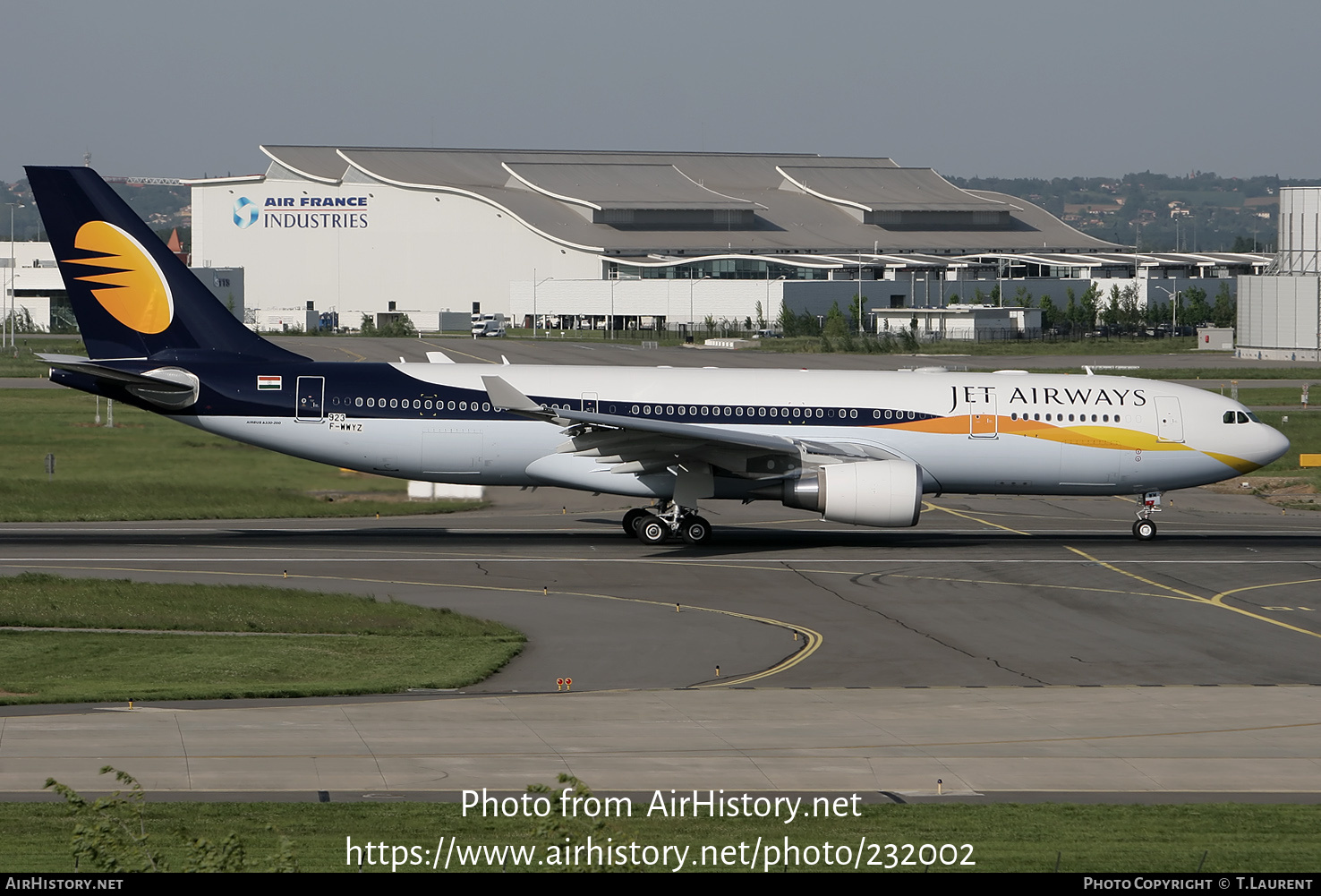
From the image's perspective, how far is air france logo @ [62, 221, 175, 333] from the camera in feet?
120

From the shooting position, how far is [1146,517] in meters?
39.0

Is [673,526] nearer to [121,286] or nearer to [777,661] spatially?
[777,661]

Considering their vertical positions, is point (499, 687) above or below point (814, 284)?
below

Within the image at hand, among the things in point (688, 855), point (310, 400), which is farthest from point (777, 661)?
point (310, 400)

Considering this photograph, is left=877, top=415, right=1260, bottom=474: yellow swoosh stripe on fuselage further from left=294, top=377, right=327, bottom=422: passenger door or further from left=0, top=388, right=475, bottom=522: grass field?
left=294, top=377, right=327, bottom=422: passenger door

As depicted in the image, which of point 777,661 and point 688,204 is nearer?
point 777,661

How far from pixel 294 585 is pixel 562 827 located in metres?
19.9

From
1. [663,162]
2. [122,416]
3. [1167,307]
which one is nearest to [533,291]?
[663,162]

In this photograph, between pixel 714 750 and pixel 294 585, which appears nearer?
pixel 714 750

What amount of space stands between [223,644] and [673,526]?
1456 cm

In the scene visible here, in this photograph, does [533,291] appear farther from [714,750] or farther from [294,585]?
[714,750]

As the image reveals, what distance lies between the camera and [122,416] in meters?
54.0

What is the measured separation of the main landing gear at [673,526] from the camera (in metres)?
36.6

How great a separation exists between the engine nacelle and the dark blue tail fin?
14.3 meters
